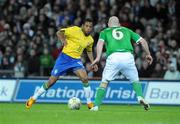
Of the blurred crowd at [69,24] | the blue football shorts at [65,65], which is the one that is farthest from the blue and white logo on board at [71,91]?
the blue football shorts at [65,65]

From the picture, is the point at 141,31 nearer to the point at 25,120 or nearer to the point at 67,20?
the point at 67,20

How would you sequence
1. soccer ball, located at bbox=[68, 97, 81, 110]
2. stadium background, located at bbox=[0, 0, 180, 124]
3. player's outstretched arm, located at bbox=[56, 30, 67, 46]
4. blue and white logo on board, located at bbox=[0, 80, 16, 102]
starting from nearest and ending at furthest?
soccer ball, located at bbox=[68, 97, 81, 110] < player's outstretched arm, located at bbox=[56, 30, 67, 46] < blue and white logo on board, located at bbox=[0, 80, 16, 102] < stadium background, located at bbox=[0, 0, 180, 124]

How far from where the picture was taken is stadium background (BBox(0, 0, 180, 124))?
76.4ft

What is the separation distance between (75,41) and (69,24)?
8.43 m

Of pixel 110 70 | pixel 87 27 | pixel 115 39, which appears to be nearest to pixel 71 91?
pixel 87 27

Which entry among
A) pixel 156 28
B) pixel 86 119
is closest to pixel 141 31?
pixel 156 28

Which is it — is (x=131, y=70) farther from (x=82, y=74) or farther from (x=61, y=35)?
(x=61, y=35)

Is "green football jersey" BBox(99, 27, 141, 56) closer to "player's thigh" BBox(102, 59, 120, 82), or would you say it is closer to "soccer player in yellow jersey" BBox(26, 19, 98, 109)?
"player's thigh" BBox(102, 59, 120, 82)

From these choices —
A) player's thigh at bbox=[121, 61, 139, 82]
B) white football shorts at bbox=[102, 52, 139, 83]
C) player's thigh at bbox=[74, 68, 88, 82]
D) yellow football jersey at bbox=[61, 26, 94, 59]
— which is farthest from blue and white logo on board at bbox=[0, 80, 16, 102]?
player's thigh at bbox=[121, 61, 139, 82]

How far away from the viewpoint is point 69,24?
26.8 meters

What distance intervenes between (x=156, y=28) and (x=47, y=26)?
4235mm

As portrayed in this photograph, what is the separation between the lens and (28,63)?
2545 cm

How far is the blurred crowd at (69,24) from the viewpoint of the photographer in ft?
80.5

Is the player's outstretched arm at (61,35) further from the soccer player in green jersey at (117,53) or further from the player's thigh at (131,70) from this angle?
the player's thigh at (131,70)
